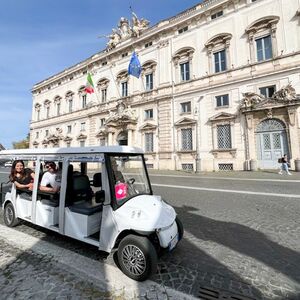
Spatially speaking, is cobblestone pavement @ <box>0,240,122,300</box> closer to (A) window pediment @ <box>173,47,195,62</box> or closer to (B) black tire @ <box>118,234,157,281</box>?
(B) black tire @ <box>118,234,157,281</box>

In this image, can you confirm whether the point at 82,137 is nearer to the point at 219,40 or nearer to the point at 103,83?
the point at 103,83

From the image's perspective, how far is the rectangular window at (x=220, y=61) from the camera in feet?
71.0

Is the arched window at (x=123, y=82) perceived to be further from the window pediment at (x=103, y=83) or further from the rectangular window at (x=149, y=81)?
the rectangular window at (x=149, y=81)

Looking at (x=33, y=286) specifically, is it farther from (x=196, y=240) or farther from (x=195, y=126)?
(x=195, y=126)

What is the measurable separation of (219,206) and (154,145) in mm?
18220

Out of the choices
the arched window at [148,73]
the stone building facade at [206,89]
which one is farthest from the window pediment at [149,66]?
the stone building facade at [206,89]

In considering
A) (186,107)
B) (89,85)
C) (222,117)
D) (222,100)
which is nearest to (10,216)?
(222,117)

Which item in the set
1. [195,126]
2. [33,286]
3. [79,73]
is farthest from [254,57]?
[79,73]

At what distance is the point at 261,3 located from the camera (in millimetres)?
19797

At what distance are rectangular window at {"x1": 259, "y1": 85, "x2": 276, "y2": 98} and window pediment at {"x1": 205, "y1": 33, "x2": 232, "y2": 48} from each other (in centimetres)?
636

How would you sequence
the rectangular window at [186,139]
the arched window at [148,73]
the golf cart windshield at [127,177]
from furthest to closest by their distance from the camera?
the arched window at [148,73] < the rectangular window at [186,139] < the golf cart windshield at [127,177]

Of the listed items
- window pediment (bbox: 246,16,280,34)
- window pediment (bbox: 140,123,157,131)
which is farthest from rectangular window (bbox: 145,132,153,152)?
window pediment (bbox: 246,16,280,34)

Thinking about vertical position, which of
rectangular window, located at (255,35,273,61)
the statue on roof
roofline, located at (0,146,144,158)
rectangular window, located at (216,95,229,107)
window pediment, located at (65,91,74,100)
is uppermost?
the statue on roof

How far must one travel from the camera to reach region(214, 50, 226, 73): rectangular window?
71.0 ft
